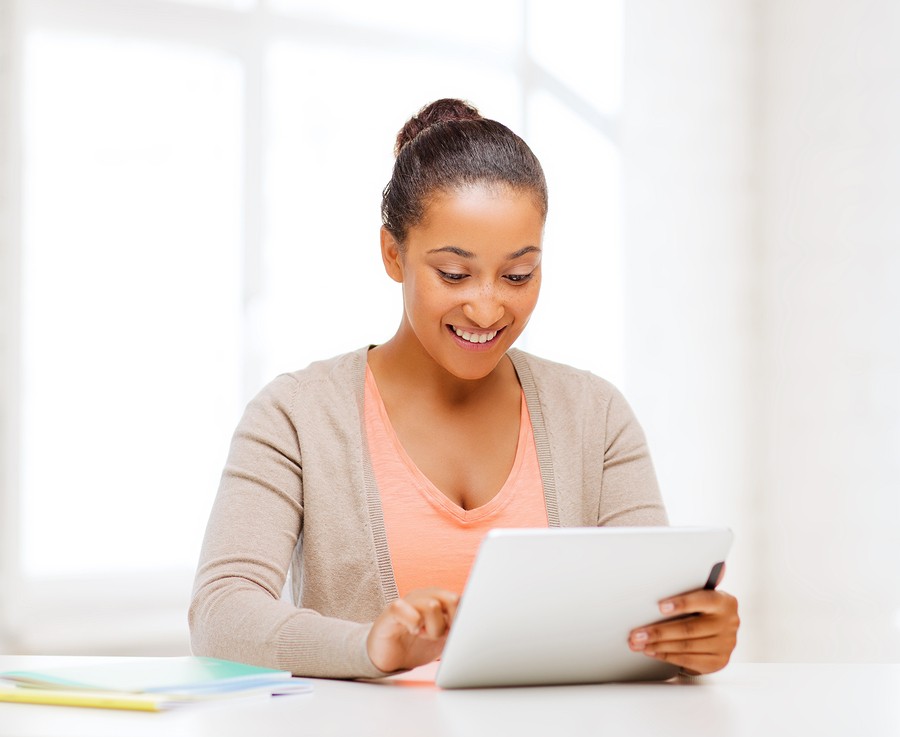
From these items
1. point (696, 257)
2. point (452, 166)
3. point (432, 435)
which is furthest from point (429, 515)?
point (696, 257)

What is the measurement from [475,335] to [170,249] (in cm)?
163

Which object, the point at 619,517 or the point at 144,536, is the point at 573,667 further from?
the point at 144,536

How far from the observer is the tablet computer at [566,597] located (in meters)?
0.98

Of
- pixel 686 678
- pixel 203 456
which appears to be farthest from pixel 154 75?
pixel 686 678

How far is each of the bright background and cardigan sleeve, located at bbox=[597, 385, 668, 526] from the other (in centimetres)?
154

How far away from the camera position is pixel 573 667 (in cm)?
110

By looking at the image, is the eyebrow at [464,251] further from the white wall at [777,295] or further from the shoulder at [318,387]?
the white wall at [777,295]

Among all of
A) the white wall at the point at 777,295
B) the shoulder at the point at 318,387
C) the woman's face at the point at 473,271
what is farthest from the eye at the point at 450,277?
the white wall at the point at 777,295

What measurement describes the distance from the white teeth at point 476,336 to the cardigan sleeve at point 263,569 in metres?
0.25

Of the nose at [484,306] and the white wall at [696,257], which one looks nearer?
the nose at [484,306]

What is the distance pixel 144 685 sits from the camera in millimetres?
965

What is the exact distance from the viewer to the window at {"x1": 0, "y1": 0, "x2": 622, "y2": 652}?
2.81m

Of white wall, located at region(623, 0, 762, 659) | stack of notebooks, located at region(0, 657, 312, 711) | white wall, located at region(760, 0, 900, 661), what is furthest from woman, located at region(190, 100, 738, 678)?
white wall, located at region(623, 0, 762, 659)

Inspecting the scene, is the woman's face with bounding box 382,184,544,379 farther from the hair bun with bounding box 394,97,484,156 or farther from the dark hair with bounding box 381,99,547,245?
the hair bun with bounding box 394,97,484,156
